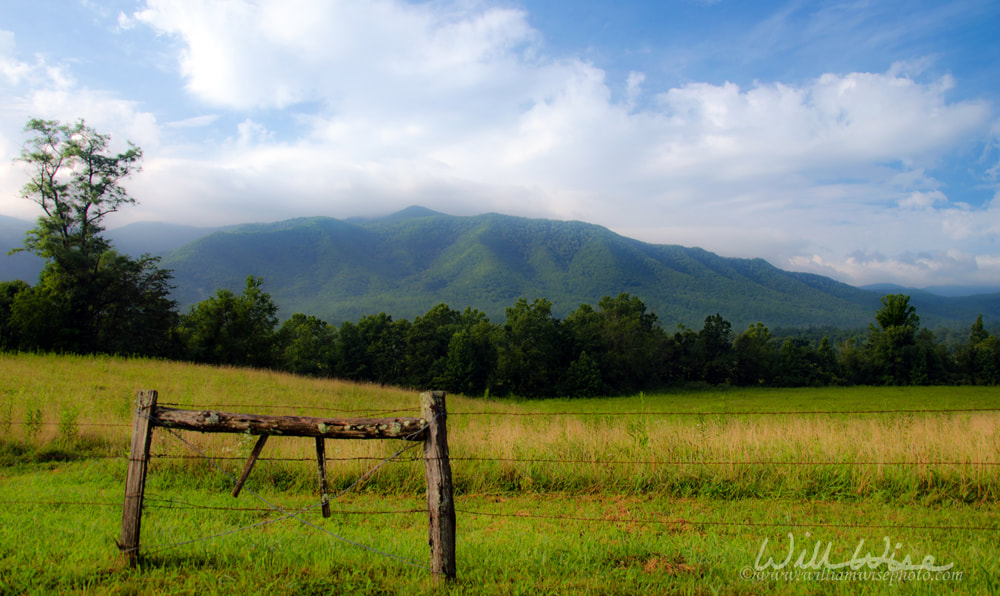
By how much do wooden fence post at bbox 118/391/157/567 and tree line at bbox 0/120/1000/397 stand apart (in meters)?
31.0

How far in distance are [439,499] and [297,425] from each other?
3.95 feet

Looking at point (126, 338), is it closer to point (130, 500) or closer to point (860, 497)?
point (130, 500)

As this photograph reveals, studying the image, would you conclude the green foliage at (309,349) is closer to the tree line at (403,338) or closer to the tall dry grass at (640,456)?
the tree line at (403,338)

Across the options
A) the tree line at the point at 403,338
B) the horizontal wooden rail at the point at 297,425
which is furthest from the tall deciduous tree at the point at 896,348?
the horizontal wooden rail at the point at 297,425

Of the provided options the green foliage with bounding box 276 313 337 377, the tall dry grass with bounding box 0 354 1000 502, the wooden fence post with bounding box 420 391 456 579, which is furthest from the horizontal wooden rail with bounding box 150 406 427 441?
the green foliage with bounding box 276 313 337 377

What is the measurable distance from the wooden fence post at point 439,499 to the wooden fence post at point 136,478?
2.16m

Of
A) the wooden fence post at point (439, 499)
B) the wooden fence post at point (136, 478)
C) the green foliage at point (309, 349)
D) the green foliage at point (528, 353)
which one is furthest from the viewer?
the green foliage at point (528, 353)

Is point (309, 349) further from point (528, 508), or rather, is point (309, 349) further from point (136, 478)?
point (136, 478)

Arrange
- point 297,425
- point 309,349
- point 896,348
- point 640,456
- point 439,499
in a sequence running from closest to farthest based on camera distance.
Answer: point 439,499 → point 297,425 → point 640,456 → point 309,349 → point 896,348

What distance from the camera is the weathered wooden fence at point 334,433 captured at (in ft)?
11.0

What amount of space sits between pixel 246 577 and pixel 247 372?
2171 cm

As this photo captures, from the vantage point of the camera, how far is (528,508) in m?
6.35

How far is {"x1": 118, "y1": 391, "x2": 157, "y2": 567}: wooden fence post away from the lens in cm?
359

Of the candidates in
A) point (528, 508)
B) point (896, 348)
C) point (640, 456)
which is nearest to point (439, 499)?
point (528, 508)
